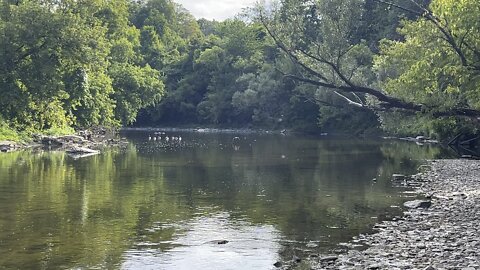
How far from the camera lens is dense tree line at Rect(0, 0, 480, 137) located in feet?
105

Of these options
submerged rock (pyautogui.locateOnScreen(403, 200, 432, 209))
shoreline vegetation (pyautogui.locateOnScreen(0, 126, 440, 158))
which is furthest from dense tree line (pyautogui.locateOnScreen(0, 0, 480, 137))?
submerged rock (pyautogui.locateOnScreen(403, 200, 432, 209))

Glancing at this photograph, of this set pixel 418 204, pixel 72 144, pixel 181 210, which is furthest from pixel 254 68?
pixel 181 210

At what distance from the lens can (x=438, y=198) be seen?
89.6 feet

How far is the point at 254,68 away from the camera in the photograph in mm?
117062

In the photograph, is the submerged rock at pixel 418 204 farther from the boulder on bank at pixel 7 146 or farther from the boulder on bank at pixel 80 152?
the boulder on bank at pixel 7 146

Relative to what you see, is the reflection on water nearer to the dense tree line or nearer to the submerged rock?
the submerged rock

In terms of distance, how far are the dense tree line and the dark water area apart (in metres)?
6.43

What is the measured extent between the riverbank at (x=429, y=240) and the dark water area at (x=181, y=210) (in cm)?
123

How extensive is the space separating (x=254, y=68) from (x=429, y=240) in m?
99.9

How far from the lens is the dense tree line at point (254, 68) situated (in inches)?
1262

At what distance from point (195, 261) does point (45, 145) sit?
153 feet

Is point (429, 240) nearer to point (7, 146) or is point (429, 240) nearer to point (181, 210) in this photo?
point (181, 210)

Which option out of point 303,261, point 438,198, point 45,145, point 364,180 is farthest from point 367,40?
point 303,261

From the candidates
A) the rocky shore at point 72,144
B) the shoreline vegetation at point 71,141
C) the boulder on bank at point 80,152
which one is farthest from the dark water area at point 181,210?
the shoreline vegetation at point 71,141
